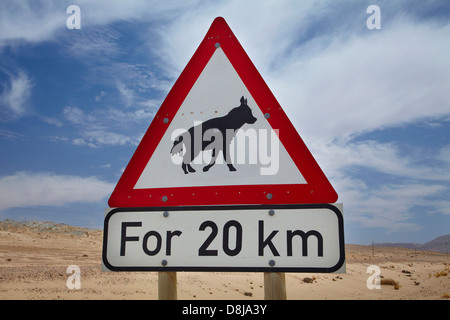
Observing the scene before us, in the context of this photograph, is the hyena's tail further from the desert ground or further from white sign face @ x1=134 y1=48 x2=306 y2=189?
the desert ground

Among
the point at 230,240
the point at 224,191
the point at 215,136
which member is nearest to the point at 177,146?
the point at 215,136

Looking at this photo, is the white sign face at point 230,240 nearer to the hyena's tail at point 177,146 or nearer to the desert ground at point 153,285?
the hyena's tail at point 177,146

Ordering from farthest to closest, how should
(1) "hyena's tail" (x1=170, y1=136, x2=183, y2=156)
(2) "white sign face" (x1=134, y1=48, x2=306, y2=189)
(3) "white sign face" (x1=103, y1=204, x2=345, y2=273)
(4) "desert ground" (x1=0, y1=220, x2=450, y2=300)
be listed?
(4) "desert ground" (x1=0, y1=220, x2=450, y2=300)
(1) "hyena's tail" (x1=170, y1=136, x2=183, y2=156)
(2) "white sign face" (x1=134, y1=48, x2=306, y2=189)
(3) "white sign face" (x1=103, y1=204, x2=345, y2=273)

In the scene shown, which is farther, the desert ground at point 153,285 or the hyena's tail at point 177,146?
the desert ground at point 153,285

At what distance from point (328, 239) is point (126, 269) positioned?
102 centimetres

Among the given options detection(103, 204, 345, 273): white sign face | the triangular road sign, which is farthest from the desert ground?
the triangular road sign

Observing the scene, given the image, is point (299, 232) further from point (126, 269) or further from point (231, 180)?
point (126, 269)

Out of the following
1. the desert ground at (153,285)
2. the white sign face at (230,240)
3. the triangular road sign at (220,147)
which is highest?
the triangular road sign at (220,147)

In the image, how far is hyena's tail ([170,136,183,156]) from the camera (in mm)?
2016

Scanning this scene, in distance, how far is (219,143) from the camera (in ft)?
6.41

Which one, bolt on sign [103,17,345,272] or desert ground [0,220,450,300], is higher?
bolt on sign [103,17,345,272]

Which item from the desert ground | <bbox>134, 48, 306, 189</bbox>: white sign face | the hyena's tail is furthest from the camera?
the desert ground

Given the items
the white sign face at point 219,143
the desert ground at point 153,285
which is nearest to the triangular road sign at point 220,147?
the white sign face at point 219,143

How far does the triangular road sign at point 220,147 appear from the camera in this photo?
1.89 metres
